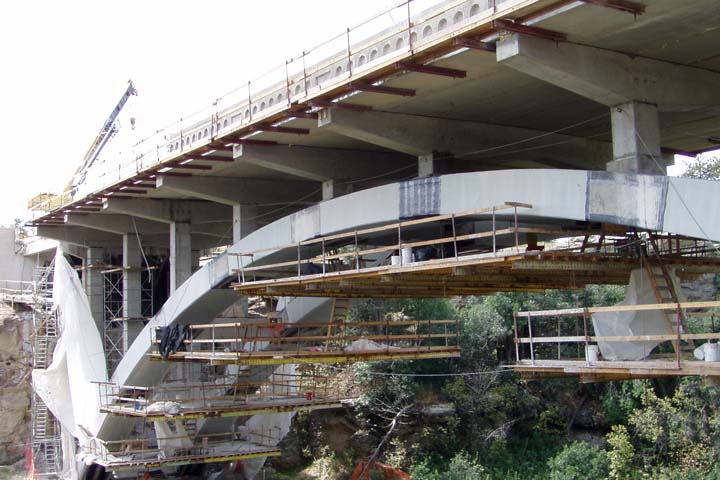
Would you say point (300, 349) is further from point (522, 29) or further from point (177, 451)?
point (522, 29)

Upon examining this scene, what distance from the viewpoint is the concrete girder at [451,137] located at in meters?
17.1

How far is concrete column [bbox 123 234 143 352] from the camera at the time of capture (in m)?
31.6

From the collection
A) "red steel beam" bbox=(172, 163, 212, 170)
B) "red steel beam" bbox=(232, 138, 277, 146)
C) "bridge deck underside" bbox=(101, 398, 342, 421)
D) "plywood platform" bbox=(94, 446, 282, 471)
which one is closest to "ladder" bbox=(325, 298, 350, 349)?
"bridge deck underside" bbox=(101, 398, 342, 421)

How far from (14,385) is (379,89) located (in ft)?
87.8

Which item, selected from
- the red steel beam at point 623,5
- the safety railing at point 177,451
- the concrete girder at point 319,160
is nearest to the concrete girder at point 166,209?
the safety railing at point 177,451

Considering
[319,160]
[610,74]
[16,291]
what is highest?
[319,160]

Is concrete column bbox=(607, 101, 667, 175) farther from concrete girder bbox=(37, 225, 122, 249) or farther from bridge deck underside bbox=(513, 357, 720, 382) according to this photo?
concrete girder bbox=(37, 225, 122, 249)

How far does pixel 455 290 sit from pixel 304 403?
798 centimetres

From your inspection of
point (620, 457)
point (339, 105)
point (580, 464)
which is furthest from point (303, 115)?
point (580, 464)

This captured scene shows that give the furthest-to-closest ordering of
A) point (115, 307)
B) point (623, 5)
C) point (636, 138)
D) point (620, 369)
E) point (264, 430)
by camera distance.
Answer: point (115, 307)
point (264, 430)
point (636, 138)
point (620, 369)
point (623, 5)

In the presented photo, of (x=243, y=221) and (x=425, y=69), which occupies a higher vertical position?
(x=425, y=69)

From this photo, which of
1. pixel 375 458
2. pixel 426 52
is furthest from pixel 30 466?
pixel 426 52

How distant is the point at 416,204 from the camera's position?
16.9 metres

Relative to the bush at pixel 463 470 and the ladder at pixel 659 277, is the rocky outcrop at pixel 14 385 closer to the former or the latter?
the bush at pixel 463 470
